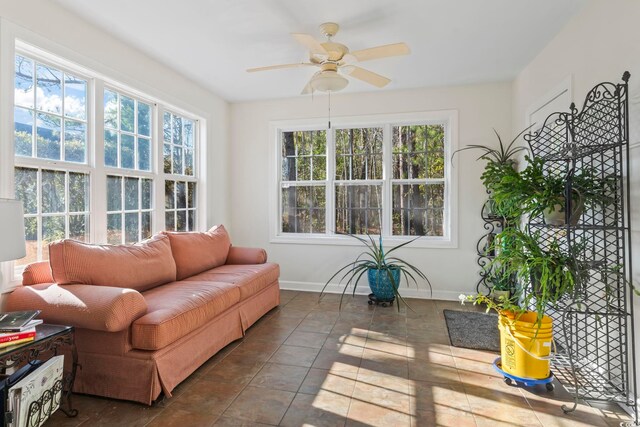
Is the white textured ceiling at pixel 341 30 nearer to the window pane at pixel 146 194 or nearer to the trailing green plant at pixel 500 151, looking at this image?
the trailing green plant at pixel 500 151

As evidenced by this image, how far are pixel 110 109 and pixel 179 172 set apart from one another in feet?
3.67

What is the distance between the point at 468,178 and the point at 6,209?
4.27 meters

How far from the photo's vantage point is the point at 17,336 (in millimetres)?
1695

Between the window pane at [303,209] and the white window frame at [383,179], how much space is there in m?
0.07

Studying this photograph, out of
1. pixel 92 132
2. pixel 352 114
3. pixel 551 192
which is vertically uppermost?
pixel 352 114

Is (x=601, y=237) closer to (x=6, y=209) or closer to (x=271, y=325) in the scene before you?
(x=271, y=325)

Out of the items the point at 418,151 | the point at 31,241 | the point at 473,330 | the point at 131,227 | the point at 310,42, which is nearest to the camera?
the point at 310,42

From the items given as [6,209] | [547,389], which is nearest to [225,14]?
[6,209]

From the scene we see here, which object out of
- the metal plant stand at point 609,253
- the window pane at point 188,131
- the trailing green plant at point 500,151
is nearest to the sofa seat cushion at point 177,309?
the window pane at point 188,131

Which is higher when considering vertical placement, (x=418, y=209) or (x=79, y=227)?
(x=418, y=209)

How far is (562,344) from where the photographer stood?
2805 millimetres

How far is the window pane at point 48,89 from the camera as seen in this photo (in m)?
2.56

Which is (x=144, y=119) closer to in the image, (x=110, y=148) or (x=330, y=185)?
(x=110, y=148)

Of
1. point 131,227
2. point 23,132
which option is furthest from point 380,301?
point 23,132
